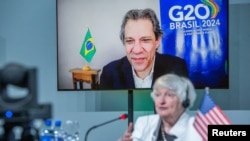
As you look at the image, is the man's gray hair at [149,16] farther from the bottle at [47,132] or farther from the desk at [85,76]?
the bottle at [47,132]

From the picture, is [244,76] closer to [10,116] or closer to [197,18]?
[197,18]

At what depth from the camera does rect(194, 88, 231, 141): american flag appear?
127 inches

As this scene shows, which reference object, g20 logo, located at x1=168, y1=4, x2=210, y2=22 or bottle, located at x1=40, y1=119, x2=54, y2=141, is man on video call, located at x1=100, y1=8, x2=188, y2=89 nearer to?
g20 logo, located at x1=168, y1=4, x2=210, y2=22

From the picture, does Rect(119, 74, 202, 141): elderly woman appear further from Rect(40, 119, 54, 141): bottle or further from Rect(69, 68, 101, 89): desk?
Rect(40, 119, 54, 141): bottle

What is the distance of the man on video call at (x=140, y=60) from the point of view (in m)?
3.25

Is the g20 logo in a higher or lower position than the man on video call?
higher

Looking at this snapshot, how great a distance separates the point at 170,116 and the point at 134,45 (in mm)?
617

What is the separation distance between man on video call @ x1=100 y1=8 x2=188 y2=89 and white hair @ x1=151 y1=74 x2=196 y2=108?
4 cm

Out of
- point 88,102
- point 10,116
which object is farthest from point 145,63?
point 10,116

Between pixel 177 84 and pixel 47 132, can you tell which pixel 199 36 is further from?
pixel 47 132

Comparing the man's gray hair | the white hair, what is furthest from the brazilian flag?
the white hair

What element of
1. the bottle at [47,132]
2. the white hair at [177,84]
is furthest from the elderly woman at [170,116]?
the bottle at [47,132]

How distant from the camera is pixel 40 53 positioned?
3473 millimetres

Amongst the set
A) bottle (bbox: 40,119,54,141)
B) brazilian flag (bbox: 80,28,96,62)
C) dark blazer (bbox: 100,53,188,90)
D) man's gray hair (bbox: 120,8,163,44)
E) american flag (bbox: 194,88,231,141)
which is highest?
man's gray hair (bbox: 120,8,163,44)
